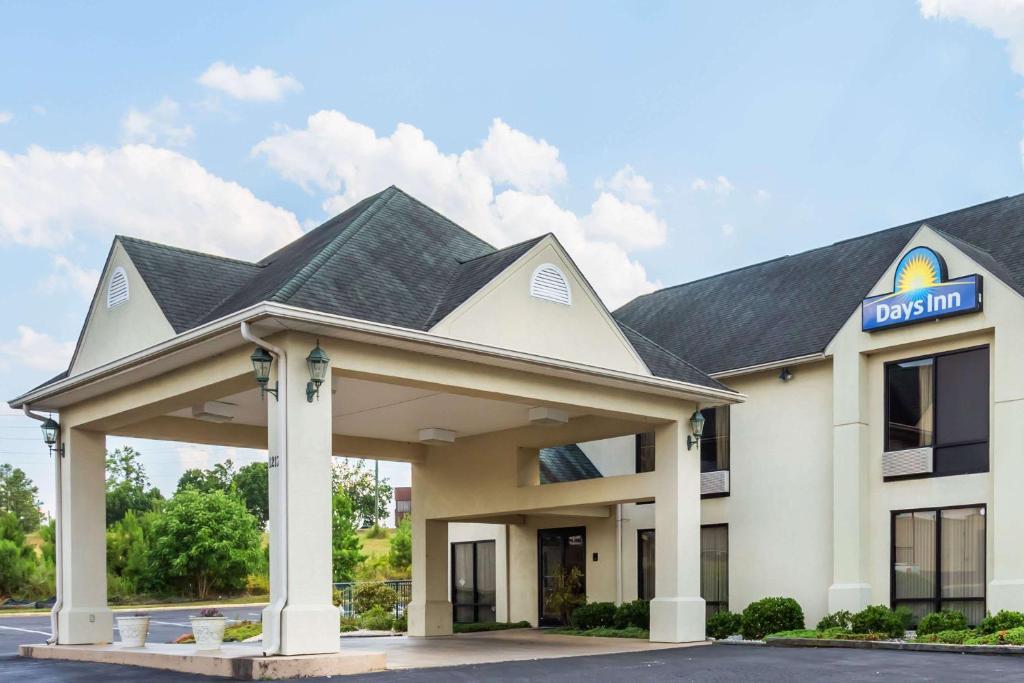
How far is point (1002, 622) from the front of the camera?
58.6 feet

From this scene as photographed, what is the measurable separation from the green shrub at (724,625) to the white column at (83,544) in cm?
1106

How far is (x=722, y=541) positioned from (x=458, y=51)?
12250 mm

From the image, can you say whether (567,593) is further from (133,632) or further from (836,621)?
(133,632)

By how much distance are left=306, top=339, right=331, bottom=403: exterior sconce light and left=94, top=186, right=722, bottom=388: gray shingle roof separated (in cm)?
70

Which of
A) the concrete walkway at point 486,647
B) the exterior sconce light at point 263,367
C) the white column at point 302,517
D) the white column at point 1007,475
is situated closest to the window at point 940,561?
the white column at point 1007,475

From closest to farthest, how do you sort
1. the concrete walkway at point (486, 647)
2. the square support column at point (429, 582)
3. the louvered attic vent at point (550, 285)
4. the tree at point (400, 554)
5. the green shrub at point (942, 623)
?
the concrete walkway at point (486, 647), the louvered attic vent at point (550, 285), the green shrub at point (942, 623), the square support column at point (429, 582), the tree at point (400, 554)

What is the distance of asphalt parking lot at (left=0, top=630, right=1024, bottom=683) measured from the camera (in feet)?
45.4

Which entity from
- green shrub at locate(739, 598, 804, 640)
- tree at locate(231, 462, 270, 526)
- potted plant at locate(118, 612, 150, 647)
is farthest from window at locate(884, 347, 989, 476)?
tree at locate(231, 462, 270, 526)

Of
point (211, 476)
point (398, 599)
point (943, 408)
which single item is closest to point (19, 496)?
point (211, 476)

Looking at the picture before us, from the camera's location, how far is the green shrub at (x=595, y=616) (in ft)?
79.4

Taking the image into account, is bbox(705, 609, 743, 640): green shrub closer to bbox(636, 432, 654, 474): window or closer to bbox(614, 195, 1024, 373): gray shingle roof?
bbox(636, 432, 654, 474): window

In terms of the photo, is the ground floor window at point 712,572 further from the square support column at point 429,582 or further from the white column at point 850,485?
the square support column at point 429,582

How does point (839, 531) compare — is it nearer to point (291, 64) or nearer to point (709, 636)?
point (709, 636)

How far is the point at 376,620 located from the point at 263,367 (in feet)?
48.1
